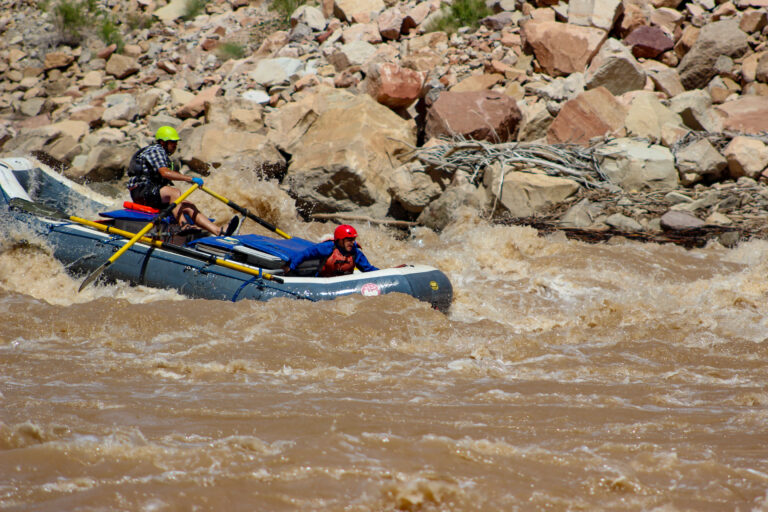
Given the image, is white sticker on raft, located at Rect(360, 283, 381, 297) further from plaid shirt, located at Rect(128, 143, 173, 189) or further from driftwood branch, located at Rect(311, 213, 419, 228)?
driftwood branch, located at Rect(311, 213, 419, 228)

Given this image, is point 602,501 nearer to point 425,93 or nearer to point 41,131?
point 425,93

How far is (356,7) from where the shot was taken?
51.1 ft

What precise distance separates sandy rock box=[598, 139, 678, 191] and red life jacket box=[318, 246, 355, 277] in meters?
5.12

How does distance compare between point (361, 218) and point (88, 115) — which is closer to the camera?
point (361, 218)

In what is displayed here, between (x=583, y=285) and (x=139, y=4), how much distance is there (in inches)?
658

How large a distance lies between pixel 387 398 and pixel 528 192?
611 cm

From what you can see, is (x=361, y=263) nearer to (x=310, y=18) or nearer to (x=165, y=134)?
(x=165, y=134)

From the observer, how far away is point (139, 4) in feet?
63.2

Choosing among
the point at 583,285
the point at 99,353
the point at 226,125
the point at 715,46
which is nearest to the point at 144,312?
the point at 99,353

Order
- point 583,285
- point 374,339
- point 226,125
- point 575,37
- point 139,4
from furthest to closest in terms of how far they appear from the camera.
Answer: point 139,4
point 575,37
point 226,125
point 583,285
point 374,339

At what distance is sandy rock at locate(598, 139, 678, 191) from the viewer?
947 centimetres

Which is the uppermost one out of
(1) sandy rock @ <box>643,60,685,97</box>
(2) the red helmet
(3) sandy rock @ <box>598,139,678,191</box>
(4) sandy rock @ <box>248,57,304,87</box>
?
(2) the red helmet

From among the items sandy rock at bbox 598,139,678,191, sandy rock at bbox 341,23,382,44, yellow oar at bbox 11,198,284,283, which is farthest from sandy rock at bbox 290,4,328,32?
yellow oar at bbox 11,198,284,283

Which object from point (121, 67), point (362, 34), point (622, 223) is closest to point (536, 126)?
point (622, 223)
